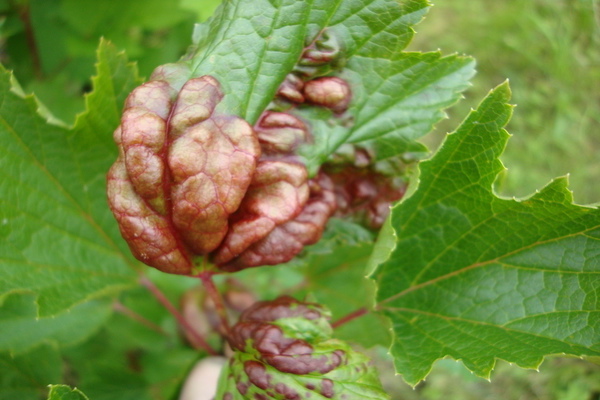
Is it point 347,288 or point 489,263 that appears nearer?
point 489,263

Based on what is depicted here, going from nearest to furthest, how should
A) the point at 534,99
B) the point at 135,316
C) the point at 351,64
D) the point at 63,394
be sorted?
1. the point at 63,394
2. the point at 351,64
3. the point at 135,316
4. the point at 534,99

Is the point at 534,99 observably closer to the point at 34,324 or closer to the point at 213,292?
the point at 213,292

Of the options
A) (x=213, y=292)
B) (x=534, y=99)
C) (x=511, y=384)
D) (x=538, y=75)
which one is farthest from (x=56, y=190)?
(x=538, y=75)

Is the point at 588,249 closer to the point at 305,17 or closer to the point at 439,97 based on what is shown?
the point at 439,97

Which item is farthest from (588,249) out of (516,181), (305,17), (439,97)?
(516,181)

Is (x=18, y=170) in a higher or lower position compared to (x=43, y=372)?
higher

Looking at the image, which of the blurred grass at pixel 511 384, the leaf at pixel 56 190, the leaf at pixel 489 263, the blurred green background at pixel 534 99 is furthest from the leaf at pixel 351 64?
the blurred grass at pixel 511 384

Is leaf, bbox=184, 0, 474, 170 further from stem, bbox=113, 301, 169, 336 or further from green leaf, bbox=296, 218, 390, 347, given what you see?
stem, bbox=113, 301, 169, 336
